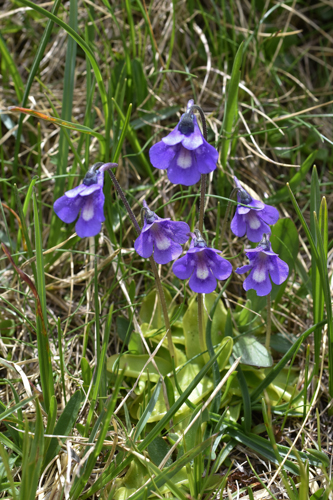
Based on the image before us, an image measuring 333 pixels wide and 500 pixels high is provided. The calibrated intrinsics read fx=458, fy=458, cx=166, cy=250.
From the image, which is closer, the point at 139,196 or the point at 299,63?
the point at 139,196

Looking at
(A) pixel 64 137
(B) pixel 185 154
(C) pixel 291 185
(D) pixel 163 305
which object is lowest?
(D) pixel 163 305

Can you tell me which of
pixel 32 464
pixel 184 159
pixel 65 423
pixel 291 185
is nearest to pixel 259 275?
pixel 184 159

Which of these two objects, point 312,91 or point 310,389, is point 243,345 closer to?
point 310,389

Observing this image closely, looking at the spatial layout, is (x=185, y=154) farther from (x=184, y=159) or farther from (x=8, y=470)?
(x=8, y=470)

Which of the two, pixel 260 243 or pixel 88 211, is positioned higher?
pixel 88 211

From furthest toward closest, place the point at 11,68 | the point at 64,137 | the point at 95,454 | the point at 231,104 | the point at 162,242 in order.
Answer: the point at 11,68 → the point at 64,137 → the point at 231,104 → the point at 162,242 → the point at 95,454

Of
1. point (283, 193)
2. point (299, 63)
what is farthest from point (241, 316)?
point (299, 63)

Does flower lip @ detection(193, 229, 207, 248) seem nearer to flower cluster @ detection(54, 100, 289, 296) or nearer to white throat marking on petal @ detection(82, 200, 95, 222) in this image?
flower cluster @ detection(54, 100, 289, 296)
